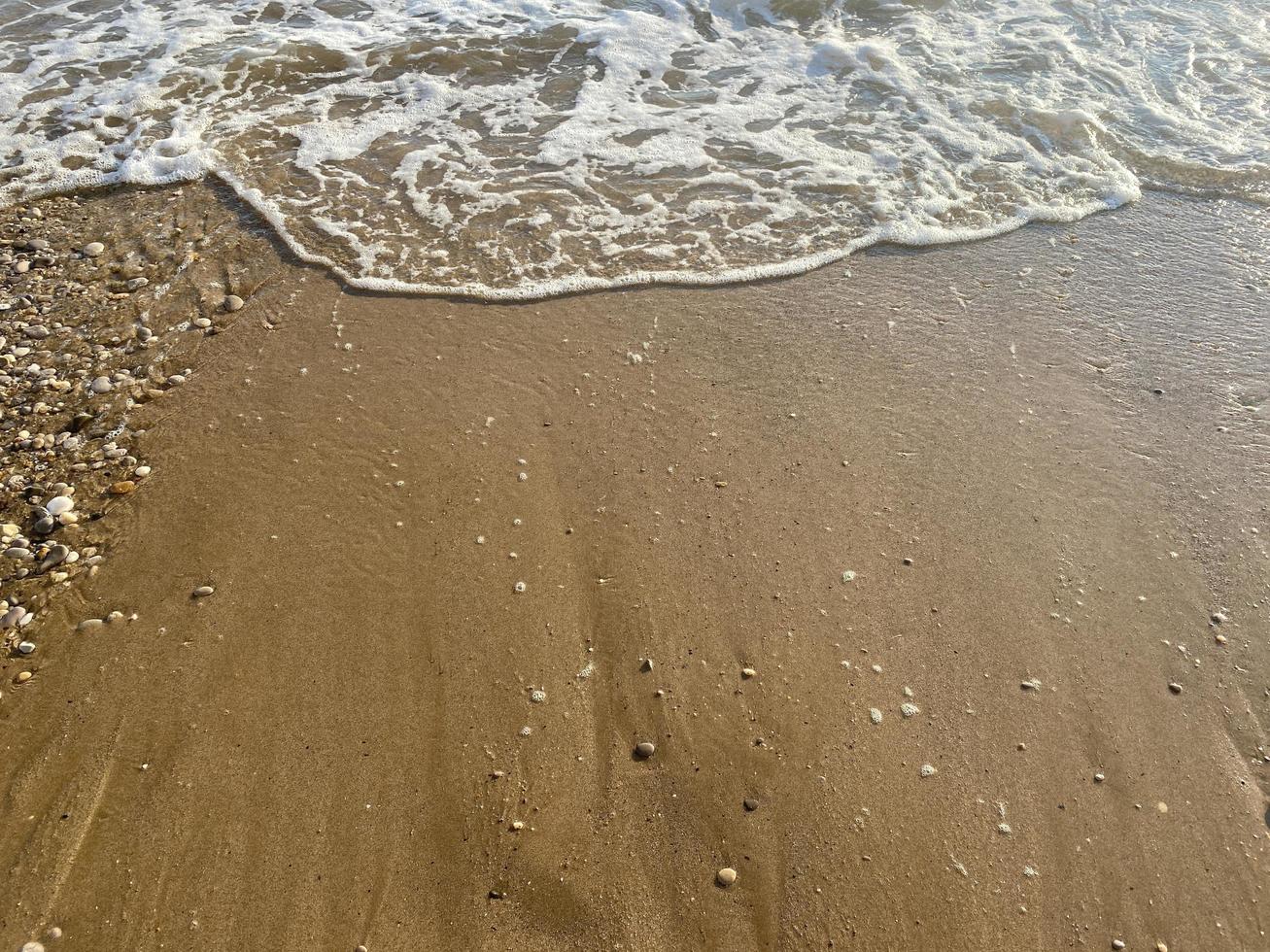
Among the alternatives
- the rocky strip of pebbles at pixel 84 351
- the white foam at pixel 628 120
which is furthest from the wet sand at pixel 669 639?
the white foam at pixel 628 120

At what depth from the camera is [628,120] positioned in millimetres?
6598

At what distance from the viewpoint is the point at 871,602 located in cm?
336

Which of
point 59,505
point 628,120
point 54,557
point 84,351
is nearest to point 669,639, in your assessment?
point 54,557

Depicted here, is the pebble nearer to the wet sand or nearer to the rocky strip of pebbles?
the rocky strip of pebbles

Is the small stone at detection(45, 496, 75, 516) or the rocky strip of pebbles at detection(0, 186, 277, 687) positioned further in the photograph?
the small stone at detection(45, 496, 75, 516)

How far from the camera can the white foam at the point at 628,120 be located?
5379 mm

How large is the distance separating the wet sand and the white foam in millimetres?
777

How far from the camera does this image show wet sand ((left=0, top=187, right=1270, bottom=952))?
→ 2.56 metres

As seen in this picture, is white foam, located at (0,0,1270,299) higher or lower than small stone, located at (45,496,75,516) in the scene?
higher

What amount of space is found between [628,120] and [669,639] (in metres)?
4.96

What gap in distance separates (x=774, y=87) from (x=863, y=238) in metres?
2.62

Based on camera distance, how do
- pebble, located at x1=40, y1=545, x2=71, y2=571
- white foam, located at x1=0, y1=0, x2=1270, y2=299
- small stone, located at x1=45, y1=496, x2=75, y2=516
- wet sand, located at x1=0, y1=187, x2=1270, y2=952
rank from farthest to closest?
white foam, located at x1=0, y1=0, x2=1270, y2=299 → small stone, located at x1=45, y1=496, x2=75, y2=516 → pebble, located at x1=40, y1=545, x2=71, y2=571 → wet sand, located at x1=0, y1=187, x2=1270, y2=952

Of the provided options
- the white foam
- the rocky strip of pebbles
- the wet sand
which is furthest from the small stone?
the white foam

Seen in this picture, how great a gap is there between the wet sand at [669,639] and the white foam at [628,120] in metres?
0.78
